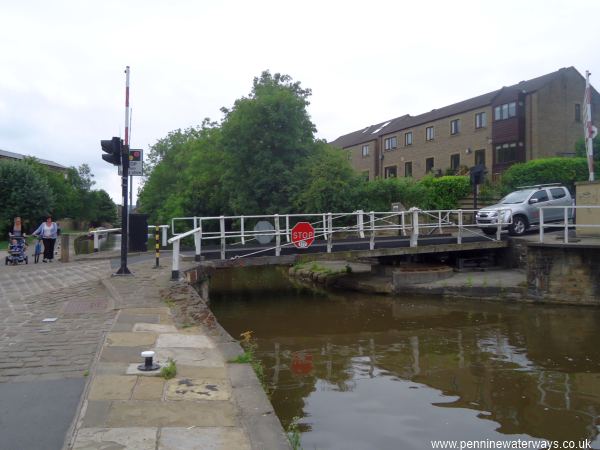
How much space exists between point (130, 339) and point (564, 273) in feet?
40.3

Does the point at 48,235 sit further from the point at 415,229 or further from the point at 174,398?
the point at 174,398

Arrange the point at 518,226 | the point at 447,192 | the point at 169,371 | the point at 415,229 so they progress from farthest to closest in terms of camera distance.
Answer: the point at 447,192 < the point at 518,226 < the point at 415,229 < the point at 169,371

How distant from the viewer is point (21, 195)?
35219 millimetres

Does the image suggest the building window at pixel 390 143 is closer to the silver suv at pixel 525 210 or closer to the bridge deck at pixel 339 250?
the silver suv at pixel 525 210

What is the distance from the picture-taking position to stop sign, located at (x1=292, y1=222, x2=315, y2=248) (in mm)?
14180

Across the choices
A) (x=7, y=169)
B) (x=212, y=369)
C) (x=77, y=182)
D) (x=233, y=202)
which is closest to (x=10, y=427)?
(x=212, y=369)

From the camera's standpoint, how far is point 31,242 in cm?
3538

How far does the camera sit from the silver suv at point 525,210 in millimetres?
18188

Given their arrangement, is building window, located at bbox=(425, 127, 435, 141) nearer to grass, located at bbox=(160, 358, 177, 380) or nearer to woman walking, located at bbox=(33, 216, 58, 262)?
woman walking, located at bbox=(33, 216, 58, 262)

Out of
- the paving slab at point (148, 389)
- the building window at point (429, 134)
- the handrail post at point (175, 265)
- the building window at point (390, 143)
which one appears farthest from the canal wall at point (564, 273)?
the building window at point (390, 143)

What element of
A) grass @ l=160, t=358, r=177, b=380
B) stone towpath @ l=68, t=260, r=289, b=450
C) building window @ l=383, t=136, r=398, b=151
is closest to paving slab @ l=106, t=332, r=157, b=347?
stone towpath @ l=68, t=260, r=289, b=450

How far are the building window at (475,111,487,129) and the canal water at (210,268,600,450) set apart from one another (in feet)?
78.2

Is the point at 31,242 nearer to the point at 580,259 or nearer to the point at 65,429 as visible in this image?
the point at 580,259

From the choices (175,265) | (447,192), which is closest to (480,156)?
(447,192)
